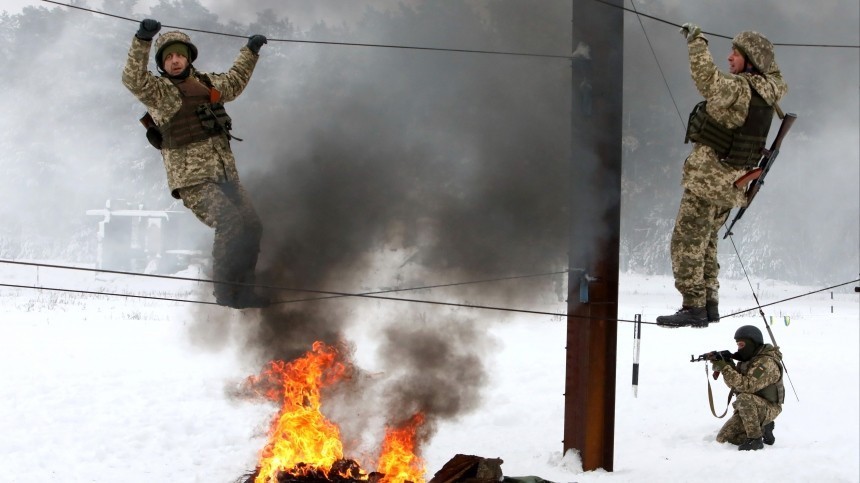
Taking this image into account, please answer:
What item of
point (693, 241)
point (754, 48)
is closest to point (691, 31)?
point (754, 48)

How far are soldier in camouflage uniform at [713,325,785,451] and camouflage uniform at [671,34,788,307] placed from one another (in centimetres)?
337

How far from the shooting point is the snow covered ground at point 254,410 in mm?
9195

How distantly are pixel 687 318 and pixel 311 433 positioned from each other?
394cm

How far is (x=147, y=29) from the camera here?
5516 millimetres

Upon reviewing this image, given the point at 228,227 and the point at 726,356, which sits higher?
the point at 228,227

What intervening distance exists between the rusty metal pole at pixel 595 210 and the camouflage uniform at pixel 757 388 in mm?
2015

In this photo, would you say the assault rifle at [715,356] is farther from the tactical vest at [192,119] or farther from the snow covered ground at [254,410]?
the tactical vest at [192,119]

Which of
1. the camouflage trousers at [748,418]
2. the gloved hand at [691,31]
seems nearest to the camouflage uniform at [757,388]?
the camouflage trousers at [748,418]

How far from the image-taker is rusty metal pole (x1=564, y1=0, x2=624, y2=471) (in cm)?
858

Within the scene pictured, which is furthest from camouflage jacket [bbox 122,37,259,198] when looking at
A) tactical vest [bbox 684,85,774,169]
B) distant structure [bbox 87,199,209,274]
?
distant structure [bbox 87,199,209,274]

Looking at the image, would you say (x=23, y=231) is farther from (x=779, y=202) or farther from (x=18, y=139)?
(x=779, y=202)

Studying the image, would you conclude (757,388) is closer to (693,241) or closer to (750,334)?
(750,334)

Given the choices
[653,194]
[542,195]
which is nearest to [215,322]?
[542,195]

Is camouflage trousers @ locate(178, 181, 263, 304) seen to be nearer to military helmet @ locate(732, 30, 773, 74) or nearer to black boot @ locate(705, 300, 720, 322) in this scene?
black boot @ locate(705, 300, 720, 322)
